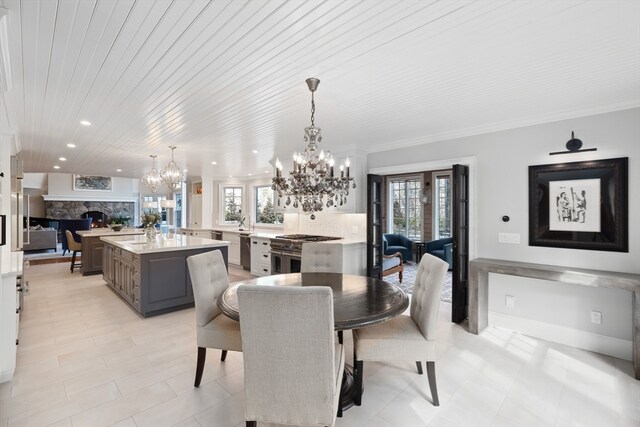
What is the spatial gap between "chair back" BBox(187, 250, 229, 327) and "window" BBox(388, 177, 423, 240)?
663cm

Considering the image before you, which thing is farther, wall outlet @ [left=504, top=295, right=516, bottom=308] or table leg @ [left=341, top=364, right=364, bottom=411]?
wall outlet @ [left=504, top=295, right=516, bottom=308]

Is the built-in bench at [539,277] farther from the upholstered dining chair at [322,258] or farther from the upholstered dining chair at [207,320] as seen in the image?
the upholstered dining chair at [207,320]

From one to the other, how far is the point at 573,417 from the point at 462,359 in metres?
0.89

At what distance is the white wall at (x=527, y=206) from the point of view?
2.86 m

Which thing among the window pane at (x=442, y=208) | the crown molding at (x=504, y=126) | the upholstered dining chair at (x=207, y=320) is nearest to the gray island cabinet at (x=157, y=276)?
the upholstered dining chair at (x=207, y=320)

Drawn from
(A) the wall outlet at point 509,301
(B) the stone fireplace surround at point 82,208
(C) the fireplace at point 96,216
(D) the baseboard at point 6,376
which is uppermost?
(B) the stone fireplace surround at point 82,208

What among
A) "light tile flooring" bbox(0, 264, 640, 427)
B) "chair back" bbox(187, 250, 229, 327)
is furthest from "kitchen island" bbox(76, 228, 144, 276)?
"chair back" bbox(187, 250, 229, 327)

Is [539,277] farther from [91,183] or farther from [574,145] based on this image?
[91,183]

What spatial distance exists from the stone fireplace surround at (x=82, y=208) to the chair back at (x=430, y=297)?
44.3ft

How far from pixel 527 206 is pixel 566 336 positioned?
1415 millimetres

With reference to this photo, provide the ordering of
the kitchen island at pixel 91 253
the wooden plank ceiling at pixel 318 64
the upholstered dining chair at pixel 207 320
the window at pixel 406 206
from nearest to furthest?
the wooden plank ceiling at pixel 318 64, the upholstered dining chair at pixel 207 320, the kitchen island at pixel 91 253, the window at pixel 406 206

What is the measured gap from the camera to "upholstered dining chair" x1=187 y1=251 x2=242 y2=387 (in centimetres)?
231

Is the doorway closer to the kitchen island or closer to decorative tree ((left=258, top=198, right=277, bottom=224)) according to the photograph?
decorative tree ((left=258, top=198, right=277, bottom=224))

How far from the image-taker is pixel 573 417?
6.76 feet
